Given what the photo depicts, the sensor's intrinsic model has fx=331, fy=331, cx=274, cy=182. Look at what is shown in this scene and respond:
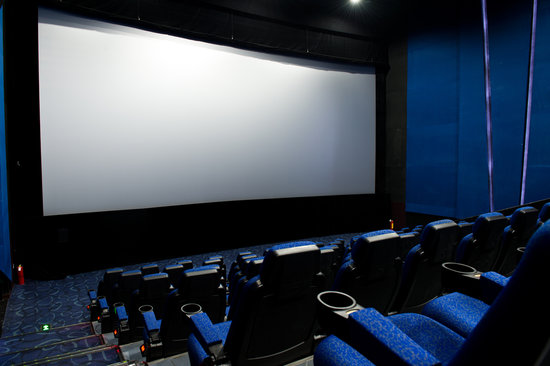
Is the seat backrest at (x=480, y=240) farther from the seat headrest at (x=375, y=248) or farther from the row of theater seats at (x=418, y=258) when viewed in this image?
the seat headrest at (x=375, y=248)

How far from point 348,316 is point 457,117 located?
25.7 ft

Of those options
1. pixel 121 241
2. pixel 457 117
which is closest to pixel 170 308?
pixel 121 241

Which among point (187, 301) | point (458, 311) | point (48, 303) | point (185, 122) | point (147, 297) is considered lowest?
point (48, 303)

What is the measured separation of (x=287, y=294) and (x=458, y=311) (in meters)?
0.74

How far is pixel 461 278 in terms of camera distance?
1.49 metres

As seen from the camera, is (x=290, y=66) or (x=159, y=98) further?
(x=290, y=66)

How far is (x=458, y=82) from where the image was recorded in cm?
741

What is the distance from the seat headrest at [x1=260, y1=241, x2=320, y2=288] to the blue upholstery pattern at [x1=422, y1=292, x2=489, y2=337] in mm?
571

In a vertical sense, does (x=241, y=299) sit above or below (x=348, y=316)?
below

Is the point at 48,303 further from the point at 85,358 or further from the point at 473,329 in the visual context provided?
the point at 473,329

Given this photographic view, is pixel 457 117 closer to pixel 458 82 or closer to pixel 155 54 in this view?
pixel 458 82

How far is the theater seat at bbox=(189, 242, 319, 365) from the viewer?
1.30 meters

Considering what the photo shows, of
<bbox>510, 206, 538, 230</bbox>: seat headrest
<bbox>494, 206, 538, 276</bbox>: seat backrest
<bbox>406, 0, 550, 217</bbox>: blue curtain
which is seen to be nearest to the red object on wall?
<bbox>494, 206, 538, 276</bbox>: seat backrest

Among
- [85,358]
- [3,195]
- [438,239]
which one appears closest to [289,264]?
[438,239]
